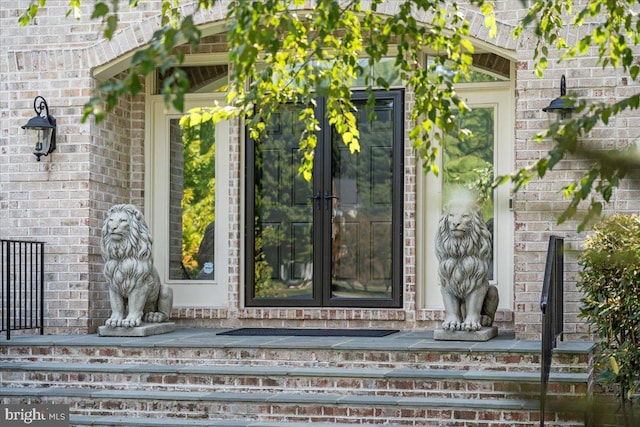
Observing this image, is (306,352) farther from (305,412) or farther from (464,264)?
(464,264)

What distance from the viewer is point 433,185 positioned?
9297mm

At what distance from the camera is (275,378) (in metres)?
7.22

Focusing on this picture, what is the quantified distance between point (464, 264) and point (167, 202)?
3.41 m

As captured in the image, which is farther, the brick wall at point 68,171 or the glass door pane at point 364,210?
the glass door pane at point 364,210

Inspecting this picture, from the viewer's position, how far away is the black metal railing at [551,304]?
6.14 m

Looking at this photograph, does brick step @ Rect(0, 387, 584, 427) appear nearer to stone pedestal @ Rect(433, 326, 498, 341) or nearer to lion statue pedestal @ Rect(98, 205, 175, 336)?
stone pedestal @ Rect(433, 326, 498, 341)

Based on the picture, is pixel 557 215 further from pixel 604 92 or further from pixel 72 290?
pixel 72 290

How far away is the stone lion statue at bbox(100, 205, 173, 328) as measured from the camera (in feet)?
27.4

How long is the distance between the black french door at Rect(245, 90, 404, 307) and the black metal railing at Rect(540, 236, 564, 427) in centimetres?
193

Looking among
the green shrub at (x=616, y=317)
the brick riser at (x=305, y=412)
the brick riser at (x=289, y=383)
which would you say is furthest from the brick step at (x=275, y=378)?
the green shrub at (x=616, y=317)

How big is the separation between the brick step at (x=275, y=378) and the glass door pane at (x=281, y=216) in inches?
84.0

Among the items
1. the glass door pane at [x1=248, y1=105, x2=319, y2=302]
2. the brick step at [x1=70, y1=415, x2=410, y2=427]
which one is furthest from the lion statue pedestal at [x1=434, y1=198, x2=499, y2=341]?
the glass door pane at [x1=248, y1=105, x2=319, y2=302]

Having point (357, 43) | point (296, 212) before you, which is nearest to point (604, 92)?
point (296, 212)

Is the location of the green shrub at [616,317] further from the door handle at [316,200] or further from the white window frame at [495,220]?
the door handle at [316,200]
